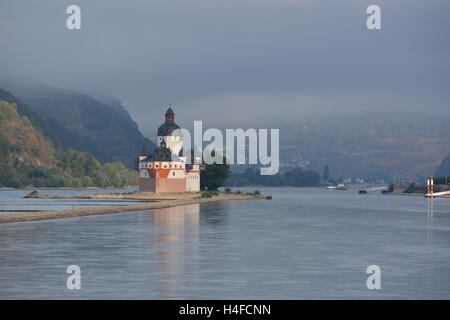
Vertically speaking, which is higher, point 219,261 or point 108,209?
point 219,261

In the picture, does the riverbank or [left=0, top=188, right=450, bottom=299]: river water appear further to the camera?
the riverbank

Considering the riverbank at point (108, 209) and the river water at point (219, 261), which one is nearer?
the river water at point (219, 261)

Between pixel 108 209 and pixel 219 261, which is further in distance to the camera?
pixel 108 209

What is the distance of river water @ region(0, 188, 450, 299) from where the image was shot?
1399 inches

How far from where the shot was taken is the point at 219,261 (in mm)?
48188

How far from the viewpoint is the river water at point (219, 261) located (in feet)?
117

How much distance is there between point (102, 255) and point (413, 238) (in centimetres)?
3203
